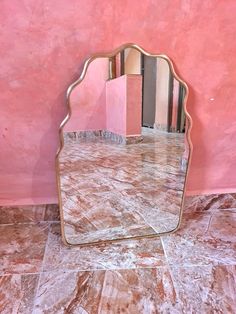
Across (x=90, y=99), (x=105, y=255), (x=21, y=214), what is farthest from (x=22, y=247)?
(x=90, y=99)

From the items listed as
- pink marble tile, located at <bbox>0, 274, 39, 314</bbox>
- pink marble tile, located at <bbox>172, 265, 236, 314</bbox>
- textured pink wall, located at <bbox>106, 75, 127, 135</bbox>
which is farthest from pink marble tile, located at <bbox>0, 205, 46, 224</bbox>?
pink marble tile, located at <bbox>172, 265, 236, 314</bbox>

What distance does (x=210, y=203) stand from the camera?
1.13 m

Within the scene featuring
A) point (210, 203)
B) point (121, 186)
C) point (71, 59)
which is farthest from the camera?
point (210, 203)

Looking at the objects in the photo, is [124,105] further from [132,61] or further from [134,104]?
[132,61]

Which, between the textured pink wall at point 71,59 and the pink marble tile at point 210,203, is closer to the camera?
the textured pink wall at point 71,59

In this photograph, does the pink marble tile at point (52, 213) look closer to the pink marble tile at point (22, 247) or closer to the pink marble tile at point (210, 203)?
the pink marble tile at point (22, 247)

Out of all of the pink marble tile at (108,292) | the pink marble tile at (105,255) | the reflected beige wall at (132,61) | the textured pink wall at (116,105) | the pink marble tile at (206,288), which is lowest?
the pink marble tile at (105,255)

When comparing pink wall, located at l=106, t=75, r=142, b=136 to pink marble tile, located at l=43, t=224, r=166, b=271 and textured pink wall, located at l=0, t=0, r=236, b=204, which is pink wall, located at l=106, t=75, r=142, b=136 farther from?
pink marble tile, located at l=43, t=224, r=166, b=271

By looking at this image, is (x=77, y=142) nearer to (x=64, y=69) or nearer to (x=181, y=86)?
(x=64, y=69)

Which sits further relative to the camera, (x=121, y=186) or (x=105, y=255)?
(x=121, y=186)

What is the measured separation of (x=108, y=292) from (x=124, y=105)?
23.0 inches

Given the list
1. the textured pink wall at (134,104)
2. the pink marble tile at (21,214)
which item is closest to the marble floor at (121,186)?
the textured pink wall at (134,104)

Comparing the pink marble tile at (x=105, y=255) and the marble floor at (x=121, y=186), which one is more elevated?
the marble floor at (x=121, y=186)

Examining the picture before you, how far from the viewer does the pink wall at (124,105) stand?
92 cm
